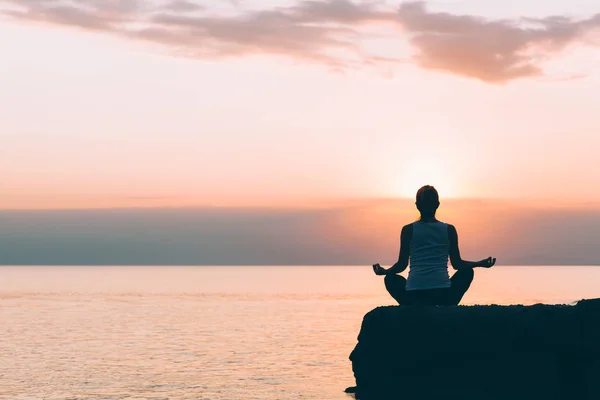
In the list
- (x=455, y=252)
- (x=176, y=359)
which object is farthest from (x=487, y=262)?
(x=176, y=359)

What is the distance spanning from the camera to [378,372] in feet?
37.4

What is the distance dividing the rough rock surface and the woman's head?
4.19 ft

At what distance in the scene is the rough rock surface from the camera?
35.0 ft

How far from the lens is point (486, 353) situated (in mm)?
10961

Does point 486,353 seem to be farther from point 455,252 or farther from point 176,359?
point 176,359

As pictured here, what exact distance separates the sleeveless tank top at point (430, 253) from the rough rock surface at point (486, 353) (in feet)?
1.34

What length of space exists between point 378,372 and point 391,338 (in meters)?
0.49

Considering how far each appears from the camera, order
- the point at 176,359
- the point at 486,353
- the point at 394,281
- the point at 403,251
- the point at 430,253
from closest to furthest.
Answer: the point at 486,353 → the point at 430,253 → the point at 403,251 → the point at 394,281 → the point at 176,359

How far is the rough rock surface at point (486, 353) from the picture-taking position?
1066 centimetres

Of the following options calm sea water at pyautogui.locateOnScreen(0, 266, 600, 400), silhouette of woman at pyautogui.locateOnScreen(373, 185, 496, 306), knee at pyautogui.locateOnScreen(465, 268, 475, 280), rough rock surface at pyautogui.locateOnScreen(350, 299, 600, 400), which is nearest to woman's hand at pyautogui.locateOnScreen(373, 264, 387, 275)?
silhouette of woman at pyautogui.locateOnScreen(373, 185, 496, 306)

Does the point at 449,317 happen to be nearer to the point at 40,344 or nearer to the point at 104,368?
the point at 104,368

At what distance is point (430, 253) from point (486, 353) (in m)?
1.47

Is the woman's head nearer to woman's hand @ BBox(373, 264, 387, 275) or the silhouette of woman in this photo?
the silhouette of woman

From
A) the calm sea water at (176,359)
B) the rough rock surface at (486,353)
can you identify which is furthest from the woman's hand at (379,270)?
the calm sea water at (176,359)
